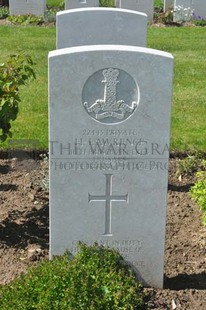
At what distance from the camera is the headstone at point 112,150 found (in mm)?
4043

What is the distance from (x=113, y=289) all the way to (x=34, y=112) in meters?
4.69

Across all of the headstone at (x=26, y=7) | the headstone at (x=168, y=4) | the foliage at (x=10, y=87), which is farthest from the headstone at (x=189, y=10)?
the foliage at (x=10, y=87)

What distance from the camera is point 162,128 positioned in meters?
4.17

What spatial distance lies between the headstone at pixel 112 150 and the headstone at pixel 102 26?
2.24m

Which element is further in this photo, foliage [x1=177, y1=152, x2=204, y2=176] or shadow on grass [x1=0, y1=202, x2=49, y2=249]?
foliage [x1=177, y1=152, x2=204, y2=176]

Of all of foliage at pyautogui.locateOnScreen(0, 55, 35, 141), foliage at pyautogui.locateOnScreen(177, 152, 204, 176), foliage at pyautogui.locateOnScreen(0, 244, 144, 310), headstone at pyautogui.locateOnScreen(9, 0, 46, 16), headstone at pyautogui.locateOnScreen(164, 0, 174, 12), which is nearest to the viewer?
foliage at pyautogui.locateOnScreen(0, 244, 144, 310)

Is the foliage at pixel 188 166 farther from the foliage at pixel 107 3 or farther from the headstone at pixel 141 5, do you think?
the foliage at pixel 107 3

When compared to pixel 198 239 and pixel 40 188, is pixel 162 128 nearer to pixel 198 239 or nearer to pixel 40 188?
pixel 198 239

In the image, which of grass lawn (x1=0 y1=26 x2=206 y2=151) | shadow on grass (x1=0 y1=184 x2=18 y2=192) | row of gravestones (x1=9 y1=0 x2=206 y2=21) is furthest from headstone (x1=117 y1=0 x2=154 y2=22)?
shadow on grass (x1=0 y1=184 x2=18 y2=192)

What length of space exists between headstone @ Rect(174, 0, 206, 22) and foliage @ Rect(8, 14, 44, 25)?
139 inches

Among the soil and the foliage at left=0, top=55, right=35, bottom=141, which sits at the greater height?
the foliage at left=0, top=55, right=35, bottom=141

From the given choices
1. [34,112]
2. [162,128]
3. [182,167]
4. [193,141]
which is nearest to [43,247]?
[162,128]

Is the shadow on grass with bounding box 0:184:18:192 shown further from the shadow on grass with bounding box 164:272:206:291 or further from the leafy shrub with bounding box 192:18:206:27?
the leafy shrub with bounding box 192:18:206:27

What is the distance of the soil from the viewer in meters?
4.39
